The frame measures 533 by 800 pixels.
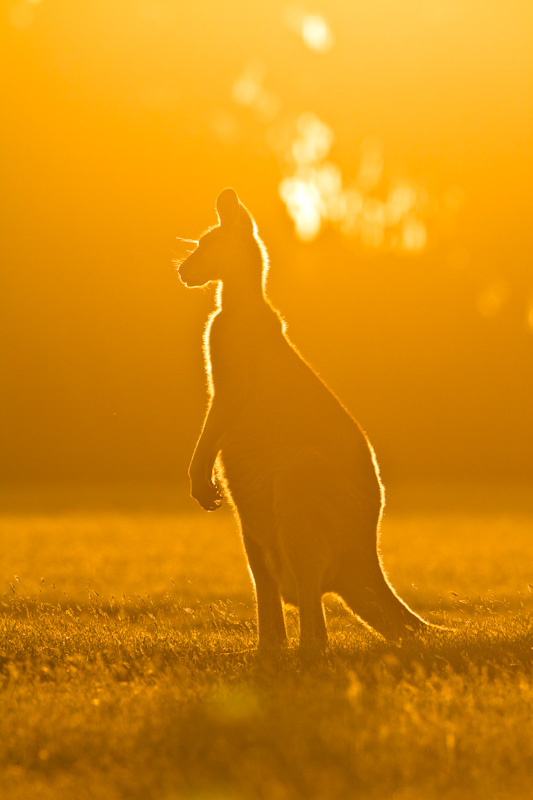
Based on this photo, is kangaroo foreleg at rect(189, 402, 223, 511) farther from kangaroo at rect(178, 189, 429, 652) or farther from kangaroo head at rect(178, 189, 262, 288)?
kangaroo head at rect(178, 189, 262, 288)

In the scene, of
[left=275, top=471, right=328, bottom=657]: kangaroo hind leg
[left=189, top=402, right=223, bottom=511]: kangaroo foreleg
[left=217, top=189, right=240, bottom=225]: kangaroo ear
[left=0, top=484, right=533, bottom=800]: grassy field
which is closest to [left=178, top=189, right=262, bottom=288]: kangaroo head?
[left=217, top=189, right=240, bottom=225]: kangaroo ear

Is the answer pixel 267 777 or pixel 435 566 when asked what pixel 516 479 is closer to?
pixel 435 566

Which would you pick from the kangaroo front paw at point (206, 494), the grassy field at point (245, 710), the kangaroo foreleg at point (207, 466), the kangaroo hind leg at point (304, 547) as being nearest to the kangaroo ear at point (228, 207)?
the kangaroo foreleg at point (207, 466)

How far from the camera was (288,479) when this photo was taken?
6547mm

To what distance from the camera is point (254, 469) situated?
267 inches

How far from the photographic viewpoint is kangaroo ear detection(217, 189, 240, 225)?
7316mm

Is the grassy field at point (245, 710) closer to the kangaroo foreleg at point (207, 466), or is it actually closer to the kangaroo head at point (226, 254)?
the kangaroo foreleg at point (207, 466)

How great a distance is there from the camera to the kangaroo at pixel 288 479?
6.53 m

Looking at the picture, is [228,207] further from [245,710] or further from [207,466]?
[245,710]

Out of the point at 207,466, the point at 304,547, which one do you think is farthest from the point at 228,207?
the point at 304,547

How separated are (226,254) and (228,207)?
0.93ft

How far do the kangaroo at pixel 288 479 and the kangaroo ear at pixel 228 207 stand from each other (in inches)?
18.9

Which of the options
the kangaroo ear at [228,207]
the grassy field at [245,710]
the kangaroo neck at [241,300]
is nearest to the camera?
the grassy field at [245,710]

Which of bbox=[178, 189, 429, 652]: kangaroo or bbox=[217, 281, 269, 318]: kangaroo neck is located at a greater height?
bbox=[217, 281, 269, 318]: kangaroo neck
